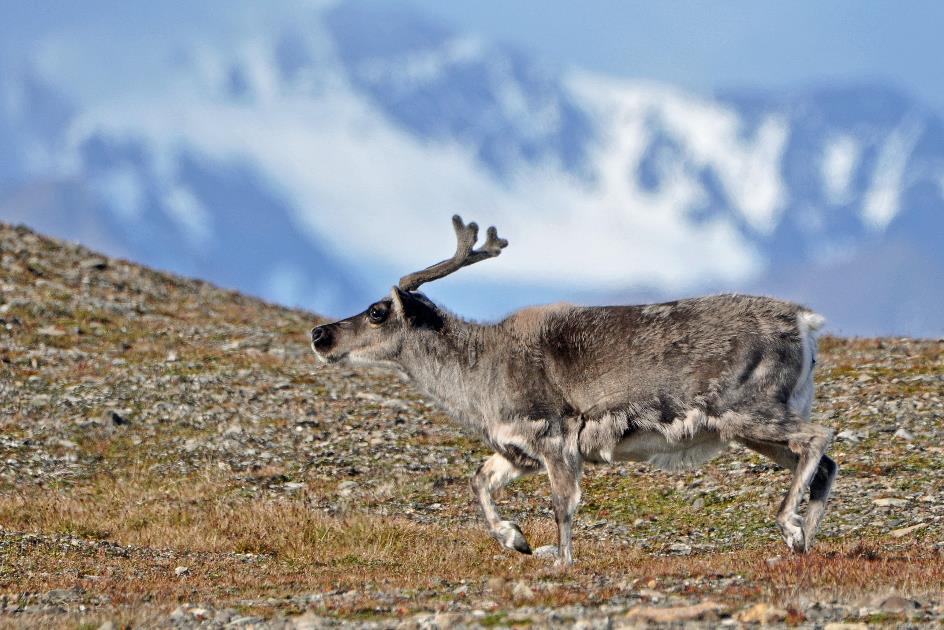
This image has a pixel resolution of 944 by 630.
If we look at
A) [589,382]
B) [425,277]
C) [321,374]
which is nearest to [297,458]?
[321,374]

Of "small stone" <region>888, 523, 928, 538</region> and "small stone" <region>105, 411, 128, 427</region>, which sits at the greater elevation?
"small stone" <region>105, 411, 128, 427</region>

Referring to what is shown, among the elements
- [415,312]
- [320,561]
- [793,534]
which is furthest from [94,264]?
[793,534]

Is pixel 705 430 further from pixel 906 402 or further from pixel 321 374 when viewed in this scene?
pixel 321 374

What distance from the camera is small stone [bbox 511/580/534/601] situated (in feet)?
37.0

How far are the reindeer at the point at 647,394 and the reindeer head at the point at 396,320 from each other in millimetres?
1273

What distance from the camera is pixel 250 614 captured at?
11.1 m

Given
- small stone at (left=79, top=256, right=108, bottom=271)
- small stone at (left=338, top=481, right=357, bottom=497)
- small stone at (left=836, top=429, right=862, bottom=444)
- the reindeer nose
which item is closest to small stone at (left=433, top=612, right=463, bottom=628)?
the reindeer nose

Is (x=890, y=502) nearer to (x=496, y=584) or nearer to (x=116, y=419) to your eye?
(x=496, y=584)

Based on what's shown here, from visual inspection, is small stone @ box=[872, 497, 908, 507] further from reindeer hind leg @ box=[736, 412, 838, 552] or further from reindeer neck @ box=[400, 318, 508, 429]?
reindeer neck @ box=[400, 318, 508, 429]

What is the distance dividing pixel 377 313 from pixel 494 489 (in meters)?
3.15

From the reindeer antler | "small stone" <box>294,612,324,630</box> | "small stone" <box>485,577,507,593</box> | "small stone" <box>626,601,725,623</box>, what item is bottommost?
"small stone" <box>626,601,725,623</box>

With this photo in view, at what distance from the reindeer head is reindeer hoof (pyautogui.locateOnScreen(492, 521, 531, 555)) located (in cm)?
308

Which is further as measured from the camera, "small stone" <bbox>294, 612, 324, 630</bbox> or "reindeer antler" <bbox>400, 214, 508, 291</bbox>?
"reindeer antler" <bbox>400, 214, 508, 291</bbox>

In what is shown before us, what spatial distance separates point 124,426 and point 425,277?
12477 mm
